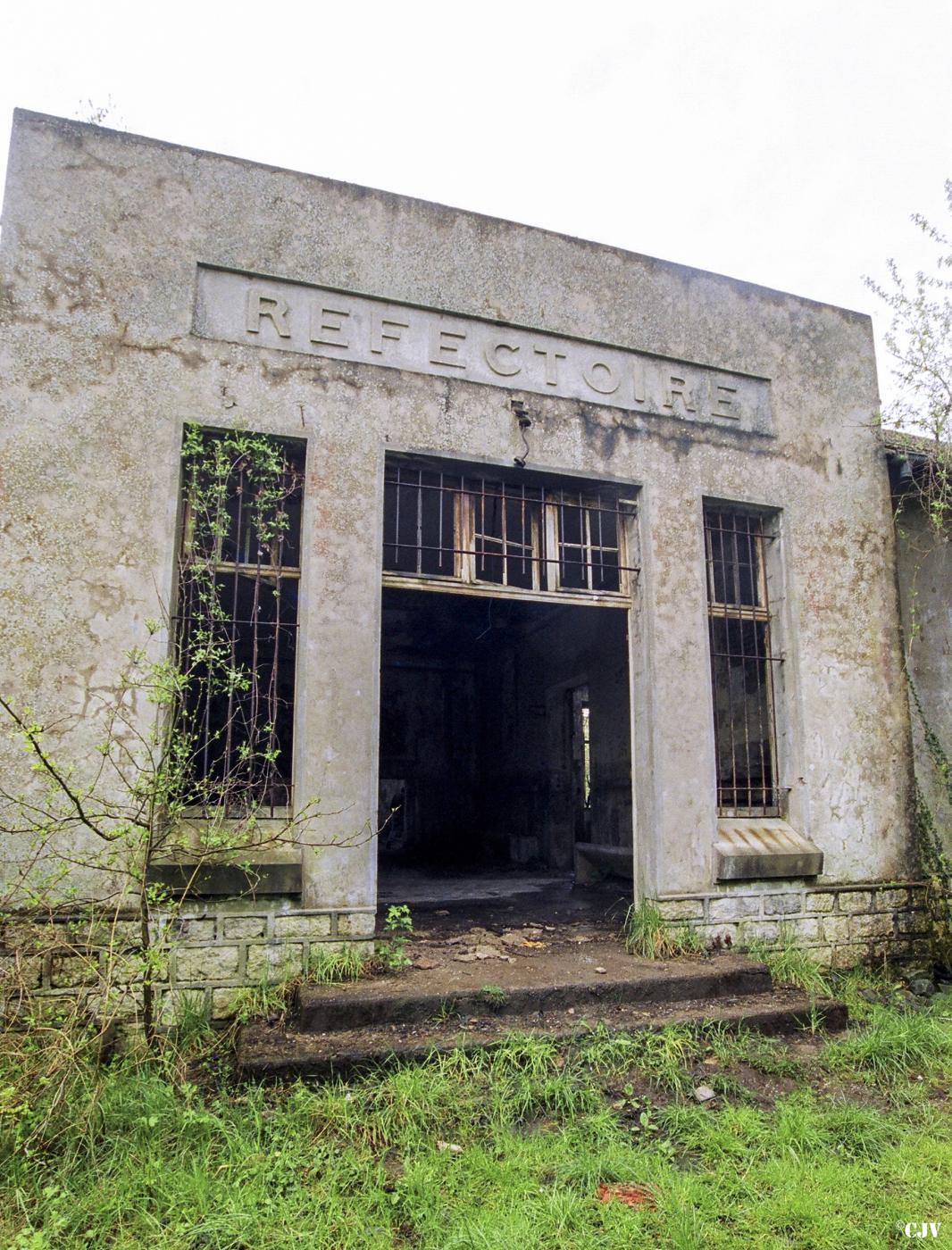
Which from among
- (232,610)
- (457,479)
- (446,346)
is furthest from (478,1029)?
(446,346)

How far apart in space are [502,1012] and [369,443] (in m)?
3.60

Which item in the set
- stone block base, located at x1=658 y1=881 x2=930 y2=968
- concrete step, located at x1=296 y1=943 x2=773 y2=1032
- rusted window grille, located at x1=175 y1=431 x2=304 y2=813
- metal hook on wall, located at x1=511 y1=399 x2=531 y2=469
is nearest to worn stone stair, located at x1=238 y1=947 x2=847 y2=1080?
concrete step, located at x1=296 y1=943 x2=773 y2=1032

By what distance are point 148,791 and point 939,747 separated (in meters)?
6.35

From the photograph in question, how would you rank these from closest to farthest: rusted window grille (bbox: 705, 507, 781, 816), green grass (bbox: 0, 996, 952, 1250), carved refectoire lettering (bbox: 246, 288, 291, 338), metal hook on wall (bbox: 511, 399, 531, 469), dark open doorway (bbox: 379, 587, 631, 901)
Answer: green grass (bbox: 0, 996, 952, 1250) → carved refectoire lettering (bbox: 246, 288, 291, 338) → metal hook on wall (bbox: 511, 399, 531, 469) → rusted window grille (bbox: 705, 507, 781, 816) → dark open doorway (bbox: 379, 587, 631, 901)

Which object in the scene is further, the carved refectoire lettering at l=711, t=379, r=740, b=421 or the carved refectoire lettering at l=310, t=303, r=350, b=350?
the carved refectoire lettering at l=711, t=379, r=740, b=421

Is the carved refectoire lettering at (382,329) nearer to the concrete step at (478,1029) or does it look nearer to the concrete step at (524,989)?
the concrete step at (524,989)

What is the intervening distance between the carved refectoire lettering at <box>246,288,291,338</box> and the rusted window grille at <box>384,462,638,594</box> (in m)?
1.15

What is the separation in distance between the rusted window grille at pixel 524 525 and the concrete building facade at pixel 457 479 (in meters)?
0.03

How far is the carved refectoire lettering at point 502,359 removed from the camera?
19.9ft

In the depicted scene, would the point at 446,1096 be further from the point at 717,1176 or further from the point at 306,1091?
the point at 717,1176

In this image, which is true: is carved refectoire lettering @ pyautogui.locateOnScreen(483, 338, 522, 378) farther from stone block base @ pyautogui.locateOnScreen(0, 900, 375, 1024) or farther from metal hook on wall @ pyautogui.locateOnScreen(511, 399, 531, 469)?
stone block base @ pyautogui.locateOnScreen(0, 900, 375, 1024)

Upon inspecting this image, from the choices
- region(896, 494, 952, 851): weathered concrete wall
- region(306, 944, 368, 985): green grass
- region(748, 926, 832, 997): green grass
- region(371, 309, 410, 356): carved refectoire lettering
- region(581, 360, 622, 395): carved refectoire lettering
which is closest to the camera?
A: region(306, 944, 368, 985): green grass

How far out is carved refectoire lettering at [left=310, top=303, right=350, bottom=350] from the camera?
5586 millimetres

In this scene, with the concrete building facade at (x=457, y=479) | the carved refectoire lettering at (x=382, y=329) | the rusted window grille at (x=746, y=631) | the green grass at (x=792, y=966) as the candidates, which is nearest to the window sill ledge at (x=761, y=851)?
the concrete building facade at (x=457, y=479)
